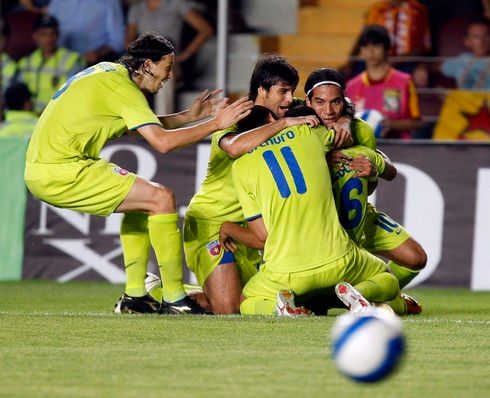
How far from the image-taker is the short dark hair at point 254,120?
316 inches

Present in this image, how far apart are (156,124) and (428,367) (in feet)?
9.08

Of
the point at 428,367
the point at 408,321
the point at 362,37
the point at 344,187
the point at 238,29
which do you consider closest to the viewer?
the point at 428,367

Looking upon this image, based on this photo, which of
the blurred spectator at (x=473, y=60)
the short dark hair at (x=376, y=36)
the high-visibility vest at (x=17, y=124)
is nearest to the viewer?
the short dark hair at (x=376, y=36)

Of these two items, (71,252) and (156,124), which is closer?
(156,124)

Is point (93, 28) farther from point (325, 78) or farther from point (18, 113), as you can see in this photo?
point (325, 78)

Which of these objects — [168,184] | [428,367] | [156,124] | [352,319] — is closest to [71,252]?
[168,184]

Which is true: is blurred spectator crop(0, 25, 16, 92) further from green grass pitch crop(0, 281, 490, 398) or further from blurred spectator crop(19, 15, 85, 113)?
green grass pitch crop(0, 281, 490, 398)

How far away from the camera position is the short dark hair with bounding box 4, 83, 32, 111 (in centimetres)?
1284

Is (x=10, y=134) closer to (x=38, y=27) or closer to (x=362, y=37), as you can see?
(x=38, y=27)

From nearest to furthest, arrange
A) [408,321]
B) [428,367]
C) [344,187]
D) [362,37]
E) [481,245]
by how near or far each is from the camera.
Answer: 1. [428,367]
2. [408,321]
3. [344,187]
4. [481,245]
5. [362,37]

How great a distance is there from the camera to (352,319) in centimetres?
473

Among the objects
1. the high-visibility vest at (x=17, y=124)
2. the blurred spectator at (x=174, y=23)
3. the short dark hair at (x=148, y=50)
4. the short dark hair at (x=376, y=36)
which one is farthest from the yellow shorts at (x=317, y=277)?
the blurred spectator at (x=174, y=23)

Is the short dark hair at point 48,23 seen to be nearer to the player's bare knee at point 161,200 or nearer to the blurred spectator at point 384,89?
the blurred spectator at point 384,89

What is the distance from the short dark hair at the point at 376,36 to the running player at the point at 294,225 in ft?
15.4
